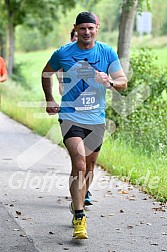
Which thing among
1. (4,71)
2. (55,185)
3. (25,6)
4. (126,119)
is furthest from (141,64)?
(25,6)

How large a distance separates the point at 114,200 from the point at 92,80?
7.82 feet

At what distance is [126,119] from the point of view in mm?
14258

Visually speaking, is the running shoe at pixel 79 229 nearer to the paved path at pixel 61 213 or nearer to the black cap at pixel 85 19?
the paved path at pixel 61 213

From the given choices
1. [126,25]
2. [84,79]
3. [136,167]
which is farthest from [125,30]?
[84,79]

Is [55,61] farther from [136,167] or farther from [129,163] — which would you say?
[129,163]

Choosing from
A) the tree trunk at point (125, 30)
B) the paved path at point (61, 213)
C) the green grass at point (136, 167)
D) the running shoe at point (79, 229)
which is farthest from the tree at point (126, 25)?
the running shoe at point (79, 229)

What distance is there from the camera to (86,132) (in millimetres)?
7676

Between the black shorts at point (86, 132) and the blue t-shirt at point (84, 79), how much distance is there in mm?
51

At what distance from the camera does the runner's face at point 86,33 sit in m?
7.48

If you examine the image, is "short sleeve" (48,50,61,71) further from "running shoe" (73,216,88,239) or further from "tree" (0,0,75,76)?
"tree" (0,0,75,76)

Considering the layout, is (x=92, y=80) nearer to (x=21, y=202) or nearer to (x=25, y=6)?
(x=21, y=202)

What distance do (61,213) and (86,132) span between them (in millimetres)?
1340

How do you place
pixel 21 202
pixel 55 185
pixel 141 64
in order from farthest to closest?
1. pixel 141 64
2. pixel 55 185
3. pixel 21 202

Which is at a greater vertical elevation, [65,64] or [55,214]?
[65,64]
